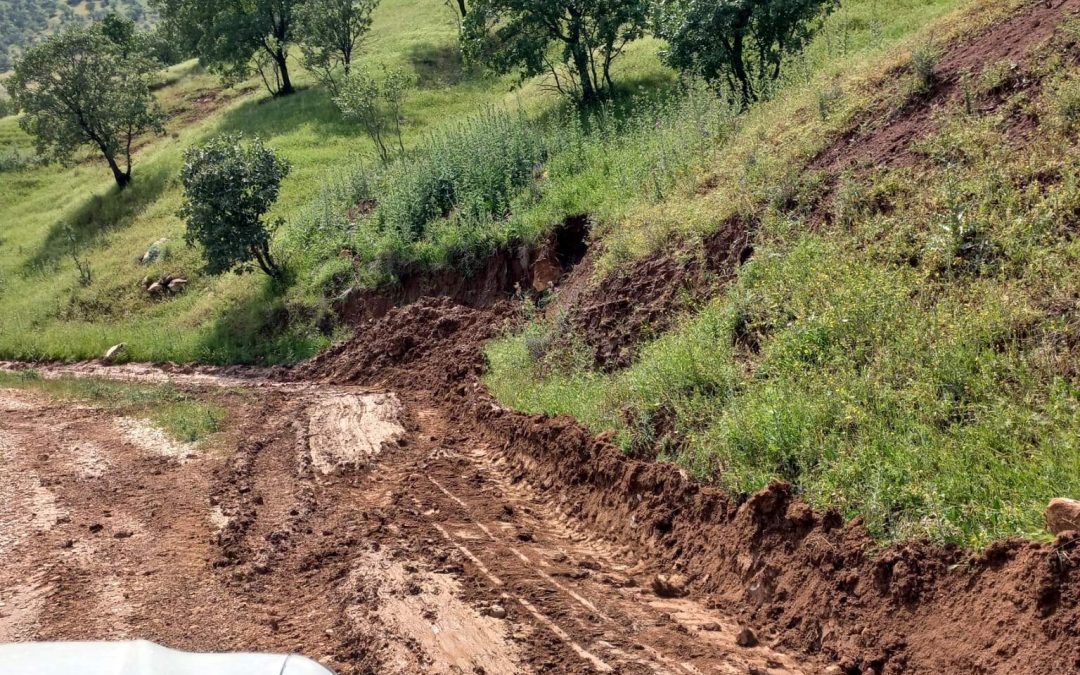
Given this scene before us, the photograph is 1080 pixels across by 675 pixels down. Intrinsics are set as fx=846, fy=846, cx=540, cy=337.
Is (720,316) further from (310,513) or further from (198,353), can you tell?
(198,353)

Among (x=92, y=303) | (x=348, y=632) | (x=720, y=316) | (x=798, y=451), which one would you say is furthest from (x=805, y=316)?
(x=92, y=303)

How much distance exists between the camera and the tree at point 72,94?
29.2 meters

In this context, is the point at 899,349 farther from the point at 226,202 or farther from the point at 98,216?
the point at 98,216

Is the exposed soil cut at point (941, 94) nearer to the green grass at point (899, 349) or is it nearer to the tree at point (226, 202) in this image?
the green grass at point (899, 349)

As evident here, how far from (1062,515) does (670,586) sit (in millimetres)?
2462

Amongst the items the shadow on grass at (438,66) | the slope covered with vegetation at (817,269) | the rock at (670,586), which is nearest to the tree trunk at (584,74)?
the slope covered with vegetation at (817,269)

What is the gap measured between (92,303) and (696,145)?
18.7m

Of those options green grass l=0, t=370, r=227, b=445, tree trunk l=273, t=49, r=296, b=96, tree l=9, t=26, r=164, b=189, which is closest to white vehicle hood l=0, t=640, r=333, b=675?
green grass l=0, t=370, r=227, b=445

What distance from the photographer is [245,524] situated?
7422 mm

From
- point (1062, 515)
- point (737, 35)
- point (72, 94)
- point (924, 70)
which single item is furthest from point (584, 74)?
point (1062, 515)

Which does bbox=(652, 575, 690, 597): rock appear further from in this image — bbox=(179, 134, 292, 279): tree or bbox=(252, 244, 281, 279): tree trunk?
bbox=(252, 244, 281, 279): tree trunk

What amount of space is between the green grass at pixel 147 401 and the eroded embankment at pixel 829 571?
5.09m

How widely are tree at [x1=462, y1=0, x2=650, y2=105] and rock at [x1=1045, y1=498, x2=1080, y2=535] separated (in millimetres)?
18971

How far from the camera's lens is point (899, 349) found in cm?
617
